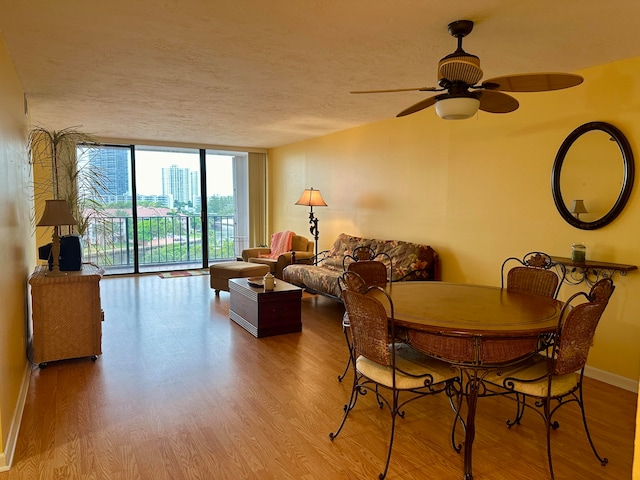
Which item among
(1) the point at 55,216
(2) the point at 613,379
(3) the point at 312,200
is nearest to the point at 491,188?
(2) the point at 613,379

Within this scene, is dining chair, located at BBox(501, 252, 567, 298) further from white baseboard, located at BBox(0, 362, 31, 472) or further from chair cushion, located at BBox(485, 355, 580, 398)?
white baseboard, located at BBox(0, 362, 31, 472)

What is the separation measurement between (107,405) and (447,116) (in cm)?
278

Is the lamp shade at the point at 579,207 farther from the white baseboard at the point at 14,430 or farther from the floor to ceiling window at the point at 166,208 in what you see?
the floor to ceiling window at the point at 166,208

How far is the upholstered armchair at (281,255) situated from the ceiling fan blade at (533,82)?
4.18m

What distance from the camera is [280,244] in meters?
6.82

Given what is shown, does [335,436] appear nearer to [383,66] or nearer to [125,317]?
[383,66]

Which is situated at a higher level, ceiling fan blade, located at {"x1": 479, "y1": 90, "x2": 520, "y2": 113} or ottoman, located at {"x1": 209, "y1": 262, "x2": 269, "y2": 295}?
ceiling fan blade, located at {"x1": 479, "y1": 90, "x2": 520, "y2": 113}

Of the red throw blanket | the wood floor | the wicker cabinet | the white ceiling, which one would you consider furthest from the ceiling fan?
the red throw blanket

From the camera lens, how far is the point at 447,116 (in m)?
2.44

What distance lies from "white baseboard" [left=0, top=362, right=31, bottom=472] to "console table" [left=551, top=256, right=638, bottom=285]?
3669 mm

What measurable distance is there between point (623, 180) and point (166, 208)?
724 centimetres

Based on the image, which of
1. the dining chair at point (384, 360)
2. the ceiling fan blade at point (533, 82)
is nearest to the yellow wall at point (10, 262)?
the dining chair at point (384, 360)

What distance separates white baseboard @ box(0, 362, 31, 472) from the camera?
2084 millimetres

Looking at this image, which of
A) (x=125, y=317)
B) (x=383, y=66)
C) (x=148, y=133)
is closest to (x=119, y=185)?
(x=148, y=133)
